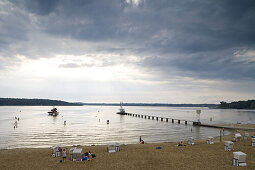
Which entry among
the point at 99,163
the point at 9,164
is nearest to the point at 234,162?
the point at 99,163

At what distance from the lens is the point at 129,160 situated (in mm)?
18703

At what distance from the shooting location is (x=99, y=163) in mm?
17875

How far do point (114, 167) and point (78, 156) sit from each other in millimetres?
4481

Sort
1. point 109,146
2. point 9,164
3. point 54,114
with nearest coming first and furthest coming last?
1. point 9,164
2. point 109,146
3. point 54,114

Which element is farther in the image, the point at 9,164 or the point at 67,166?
the point at 9,164

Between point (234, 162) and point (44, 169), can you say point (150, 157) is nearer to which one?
point (234, 162)

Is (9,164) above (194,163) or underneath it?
underneath

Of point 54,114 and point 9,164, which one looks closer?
point 9,164

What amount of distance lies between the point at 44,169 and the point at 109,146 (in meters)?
8.22

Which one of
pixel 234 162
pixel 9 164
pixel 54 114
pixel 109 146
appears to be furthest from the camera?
pixel 54 114

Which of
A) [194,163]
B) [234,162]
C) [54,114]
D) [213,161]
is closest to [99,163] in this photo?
[194,163]

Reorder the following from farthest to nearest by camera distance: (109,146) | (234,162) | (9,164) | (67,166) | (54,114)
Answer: (54,114), (109,146), (9,164), (67,166), (234,162)

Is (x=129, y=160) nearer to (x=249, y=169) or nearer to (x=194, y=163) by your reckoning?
(x=194, y=163)

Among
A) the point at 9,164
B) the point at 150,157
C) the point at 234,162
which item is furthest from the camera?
the point at 150,157
